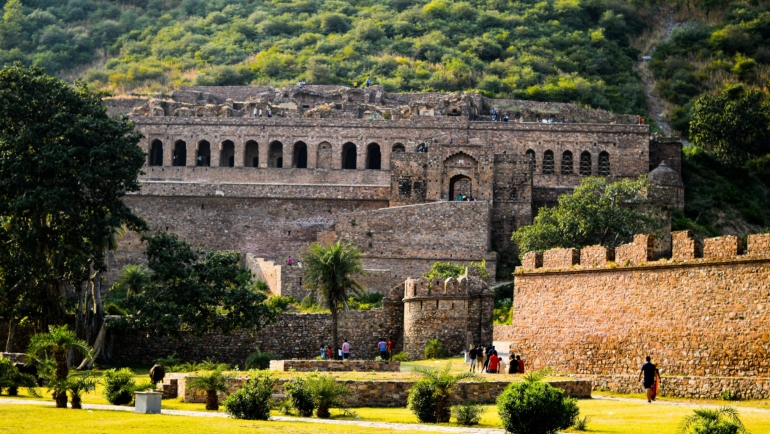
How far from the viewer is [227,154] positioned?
7694cm

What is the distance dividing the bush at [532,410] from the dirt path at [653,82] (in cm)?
6130

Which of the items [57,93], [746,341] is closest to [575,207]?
[57,93]

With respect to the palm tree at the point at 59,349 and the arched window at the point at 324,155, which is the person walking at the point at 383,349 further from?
the arched window at the point at 324,155

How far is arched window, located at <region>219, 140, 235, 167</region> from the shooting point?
76500 millimetres

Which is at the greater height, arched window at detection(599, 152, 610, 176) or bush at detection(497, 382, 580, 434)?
arched window at detection(599, 152, 610, 176)

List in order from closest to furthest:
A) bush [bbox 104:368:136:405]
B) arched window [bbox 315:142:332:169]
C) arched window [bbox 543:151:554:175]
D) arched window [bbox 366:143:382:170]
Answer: bush [bbox 104:368:136:405]
arched window [bbox 543:151:554:175]
arched window [bbox 315:142:332:169]
arched window [bbox 366:143:382:170]

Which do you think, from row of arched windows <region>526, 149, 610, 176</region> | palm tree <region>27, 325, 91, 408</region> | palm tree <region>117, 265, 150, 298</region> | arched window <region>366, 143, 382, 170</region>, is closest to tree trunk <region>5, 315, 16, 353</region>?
palm tree <region>117, 265, 150, 298</region>

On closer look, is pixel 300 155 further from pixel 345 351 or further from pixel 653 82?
pixel 653 82

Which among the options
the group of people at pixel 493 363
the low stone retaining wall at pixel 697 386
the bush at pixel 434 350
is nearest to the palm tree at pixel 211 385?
the low stone retaining wall at pixel 697 386

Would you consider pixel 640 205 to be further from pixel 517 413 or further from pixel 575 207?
pixel 517 413

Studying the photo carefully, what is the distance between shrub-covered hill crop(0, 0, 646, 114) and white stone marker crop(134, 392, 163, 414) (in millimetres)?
61582

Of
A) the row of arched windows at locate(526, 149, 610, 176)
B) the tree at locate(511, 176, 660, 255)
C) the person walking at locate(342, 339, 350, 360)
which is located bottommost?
the person walking at locate(342, 339, 350, 360)

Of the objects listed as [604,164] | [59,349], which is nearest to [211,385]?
[59,349]

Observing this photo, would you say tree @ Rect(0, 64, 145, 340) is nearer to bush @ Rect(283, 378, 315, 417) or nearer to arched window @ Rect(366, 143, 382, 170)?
bush @ Rect(283, 378, 315, 417)
